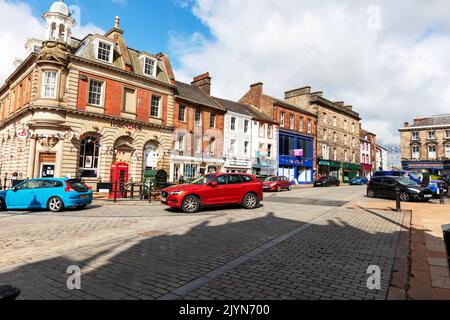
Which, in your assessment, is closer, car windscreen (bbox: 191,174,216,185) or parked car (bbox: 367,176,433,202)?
car windscreen (bbox: 191,174,216,185)

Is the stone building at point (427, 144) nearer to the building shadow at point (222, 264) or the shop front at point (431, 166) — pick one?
the shop front at point (431, 166)

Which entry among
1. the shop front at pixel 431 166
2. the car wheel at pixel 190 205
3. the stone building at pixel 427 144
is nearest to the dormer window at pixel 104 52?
the car wheel at pixel 190 205

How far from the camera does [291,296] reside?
3707 mm

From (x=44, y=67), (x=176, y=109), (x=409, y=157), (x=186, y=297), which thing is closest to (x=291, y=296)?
(x=186, y=297)

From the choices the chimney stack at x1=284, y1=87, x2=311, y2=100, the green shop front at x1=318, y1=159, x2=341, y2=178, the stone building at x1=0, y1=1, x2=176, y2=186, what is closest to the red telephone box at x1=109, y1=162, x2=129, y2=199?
the stone building at x1=0, y1=1, x2=176, y2=186

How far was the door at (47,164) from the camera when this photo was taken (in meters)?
18.8

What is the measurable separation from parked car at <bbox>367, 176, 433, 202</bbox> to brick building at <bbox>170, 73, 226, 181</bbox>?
15.2m

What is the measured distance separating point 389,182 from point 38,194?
19.5 metres

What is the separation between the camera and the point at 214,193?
37.9 feet

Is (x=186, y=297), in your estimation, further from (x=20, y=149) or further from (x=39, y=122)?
(x=20, y=149)

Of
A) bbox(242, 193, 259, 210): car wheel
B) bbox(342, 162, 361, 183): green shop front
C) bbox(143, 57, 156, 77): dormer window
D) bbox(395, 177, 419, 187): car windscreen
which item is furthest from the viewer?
bbox(342, 162, 361, 183): green shop front

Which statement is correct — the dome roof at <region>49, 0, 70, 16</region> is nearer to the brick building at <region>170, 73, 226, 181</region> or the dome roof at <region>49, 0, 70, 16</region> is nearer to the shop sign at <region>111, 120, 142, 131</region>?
the shop sign at <region>111, 120, 142, 131</region>

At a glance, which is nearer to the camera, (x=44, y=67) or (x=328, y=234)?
(x=328, y=234)

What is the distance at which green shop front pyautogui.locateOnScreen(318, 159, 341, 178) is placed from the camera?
41.9 m
